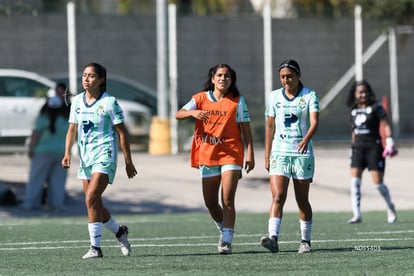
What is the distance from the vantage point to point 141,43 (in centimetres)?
3180

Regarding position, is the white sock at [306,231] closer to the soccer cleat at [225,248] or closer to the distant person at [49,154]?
the soccer cleat at [225,248]

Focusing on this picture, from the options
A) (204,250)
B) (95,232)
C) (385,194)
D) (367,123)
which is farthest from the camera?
(385,194)

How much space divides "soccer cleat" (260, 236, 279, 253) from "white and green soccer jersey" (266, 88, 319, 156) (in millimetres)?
900

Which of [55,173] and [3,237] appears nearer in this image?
[3,237]

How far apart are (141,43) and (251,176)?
684 centimetres

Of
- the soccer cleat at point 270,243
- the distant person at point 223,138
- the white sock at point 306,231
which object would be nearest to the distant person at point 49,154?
the distant person at point 223,138

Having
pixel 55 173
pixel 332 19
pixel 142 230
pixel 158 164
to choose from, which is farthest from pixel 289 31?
pixel 142 230

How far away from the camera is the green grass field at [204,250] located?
432 inches

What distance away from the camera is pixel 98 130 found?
483 inches

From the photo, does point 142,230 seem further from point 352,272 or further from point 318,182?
point 318,182

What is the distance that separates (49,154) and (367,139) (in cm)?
631

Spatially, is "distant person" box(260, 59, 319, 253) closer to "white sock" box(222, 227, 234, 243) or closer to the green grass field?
"white sock" box(222, 227, 234, 243)

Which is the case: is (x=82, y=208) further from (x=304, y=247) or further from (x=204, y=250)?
(x=304, y=247)

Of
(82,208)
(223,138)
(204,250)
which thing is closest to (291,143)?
(223,138)
